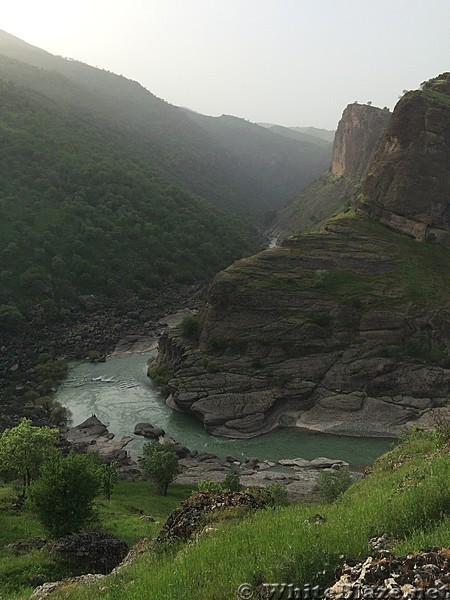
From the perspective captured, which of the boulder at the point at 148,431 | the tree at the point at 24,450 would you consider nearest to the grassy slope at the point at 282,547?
the tree at the point at 24,450

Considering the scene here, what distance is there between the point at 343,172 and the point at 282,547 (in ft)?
603

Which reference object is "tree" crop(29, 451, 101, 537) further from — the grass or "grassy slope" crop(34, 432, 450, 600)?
"grassy slope" crop(34, 432, 450, 600)

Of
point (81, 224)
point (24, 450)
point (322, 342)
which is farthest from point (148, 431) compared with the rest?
point (81, 224)

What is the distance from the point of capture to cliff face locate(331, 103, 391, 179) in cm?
16625

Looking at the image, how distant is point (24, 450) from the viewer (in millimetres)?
31344

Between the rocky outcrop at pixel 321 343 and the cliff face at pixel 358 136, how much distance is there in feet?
331

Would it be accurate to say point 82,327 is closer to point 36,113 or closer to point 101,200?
point 101,200

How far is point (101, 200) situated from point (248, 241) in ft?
150

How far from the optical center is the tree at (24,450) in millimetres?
31188

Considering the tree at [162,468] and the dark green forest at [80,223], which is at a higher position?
the dark green forest at [80,223]

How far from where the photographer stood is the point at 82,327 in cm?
8681

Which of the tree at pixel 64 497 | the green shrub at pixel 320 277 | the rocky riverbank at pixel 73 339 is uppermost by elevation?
the green shrub at pixel 320 277

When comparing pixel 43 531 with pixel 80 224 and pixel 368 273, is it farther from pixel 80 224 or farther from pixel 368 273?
pixel 80 224

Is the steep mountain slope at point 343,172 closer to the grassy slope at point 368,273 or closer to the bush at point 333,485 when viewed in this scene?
the grassy slope at point 368,273
